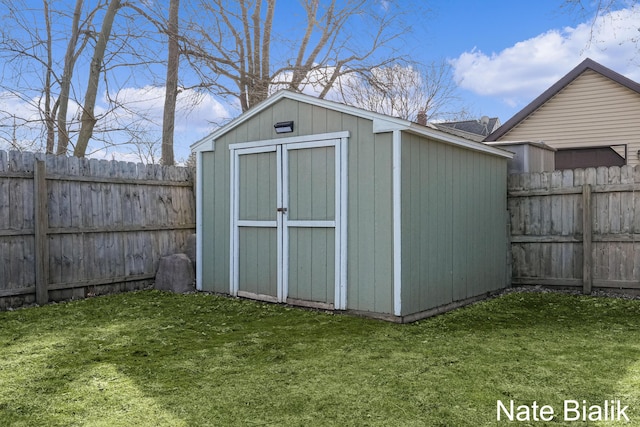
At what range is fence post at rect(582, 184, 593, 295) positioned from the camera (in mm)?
6340

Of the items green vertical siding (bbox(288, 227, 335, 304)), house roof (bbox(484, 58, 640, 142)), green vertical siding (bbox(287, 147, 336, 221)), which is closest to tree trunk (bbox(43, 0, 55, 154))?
green vertical siding (bbox(287, 147, 336, 221))

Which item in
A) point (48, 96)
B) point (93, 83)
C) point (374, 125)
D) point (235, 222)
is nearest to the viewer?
point (374, 125)

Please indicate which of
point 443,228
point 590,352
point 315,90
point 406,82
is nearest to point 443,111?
point 406,82

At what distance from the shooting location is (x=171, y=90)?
34.6 feet

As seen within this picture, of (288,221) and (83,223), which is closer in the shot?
(288,221)

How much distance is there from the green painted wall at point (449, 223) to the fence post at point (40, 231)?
4080 mm

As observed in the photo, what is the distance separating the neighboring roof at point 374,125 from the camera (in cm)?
483

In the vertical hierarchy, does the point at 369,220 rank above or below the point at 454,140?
below

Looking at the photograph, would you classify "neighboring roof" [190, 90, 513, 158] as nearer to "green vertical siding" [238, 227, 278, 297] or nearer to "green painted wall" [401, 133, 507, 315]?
"green painted wall" [401, 133, 507, 315]

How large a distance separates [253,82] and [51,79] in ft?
13.9

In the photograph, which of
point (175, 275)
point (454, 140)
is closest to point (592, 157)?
point (454, 140)

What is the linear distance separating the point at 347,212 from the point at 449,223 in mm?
1221

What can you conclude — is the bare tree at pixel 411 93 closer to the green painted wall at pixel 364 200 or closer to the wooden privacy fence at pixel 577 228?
the wooden privacy fence at pixel 577 228

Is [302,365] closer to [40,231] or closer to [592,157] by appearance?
[40,231]
